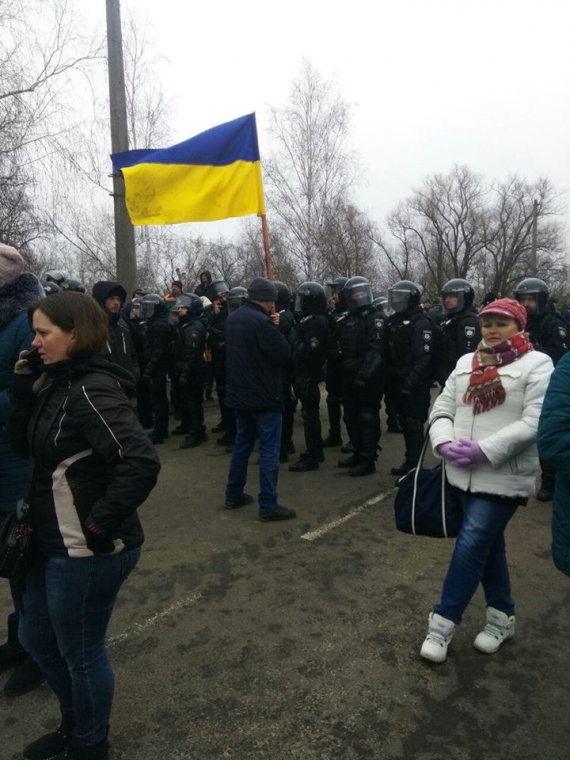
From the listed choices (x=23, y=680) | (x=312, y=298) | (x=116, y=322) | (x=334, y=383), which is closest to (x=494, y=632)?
(x=23, y=680)

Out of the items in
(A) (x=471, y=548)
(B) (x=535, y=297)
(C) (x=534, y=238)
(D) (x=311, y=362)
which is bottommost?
(A) (x=471, y=548)

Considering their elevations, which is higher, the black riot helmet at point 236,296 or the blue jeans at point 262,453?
the black riot helmet at point 236,296

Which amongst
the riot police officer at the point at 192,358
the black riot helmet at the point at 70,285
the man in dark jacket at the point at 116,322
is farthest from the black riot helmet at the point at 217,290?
the man in dark jacket at the point at 116,322

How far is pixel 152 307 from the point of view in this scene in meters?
8.58

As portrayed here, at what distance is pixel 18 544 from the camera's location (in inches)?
80.7

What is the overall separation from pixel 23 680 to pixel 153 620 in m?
0.78

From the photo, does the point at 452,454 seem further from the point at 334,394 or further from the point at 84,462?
the point at 334,394

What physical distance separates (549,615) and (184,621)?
221cm

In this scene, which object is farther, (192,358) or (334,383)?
(192,358)

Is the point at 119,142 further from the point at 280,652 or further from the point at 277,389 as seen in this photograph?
the point at 280,652

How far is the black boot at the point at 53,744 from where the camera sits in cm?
229

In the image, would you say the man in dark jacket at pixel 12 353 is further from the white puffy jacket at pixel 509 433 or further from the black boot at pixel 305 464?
the black boot at pixel 305 464

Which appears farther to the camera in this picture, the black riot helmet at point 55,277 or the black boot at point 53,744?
the black riot helmet at point 55,277

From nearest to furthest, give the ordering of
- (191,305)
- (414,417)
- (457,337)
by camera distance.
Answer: (457,337) → (414,417) → (191,305)
